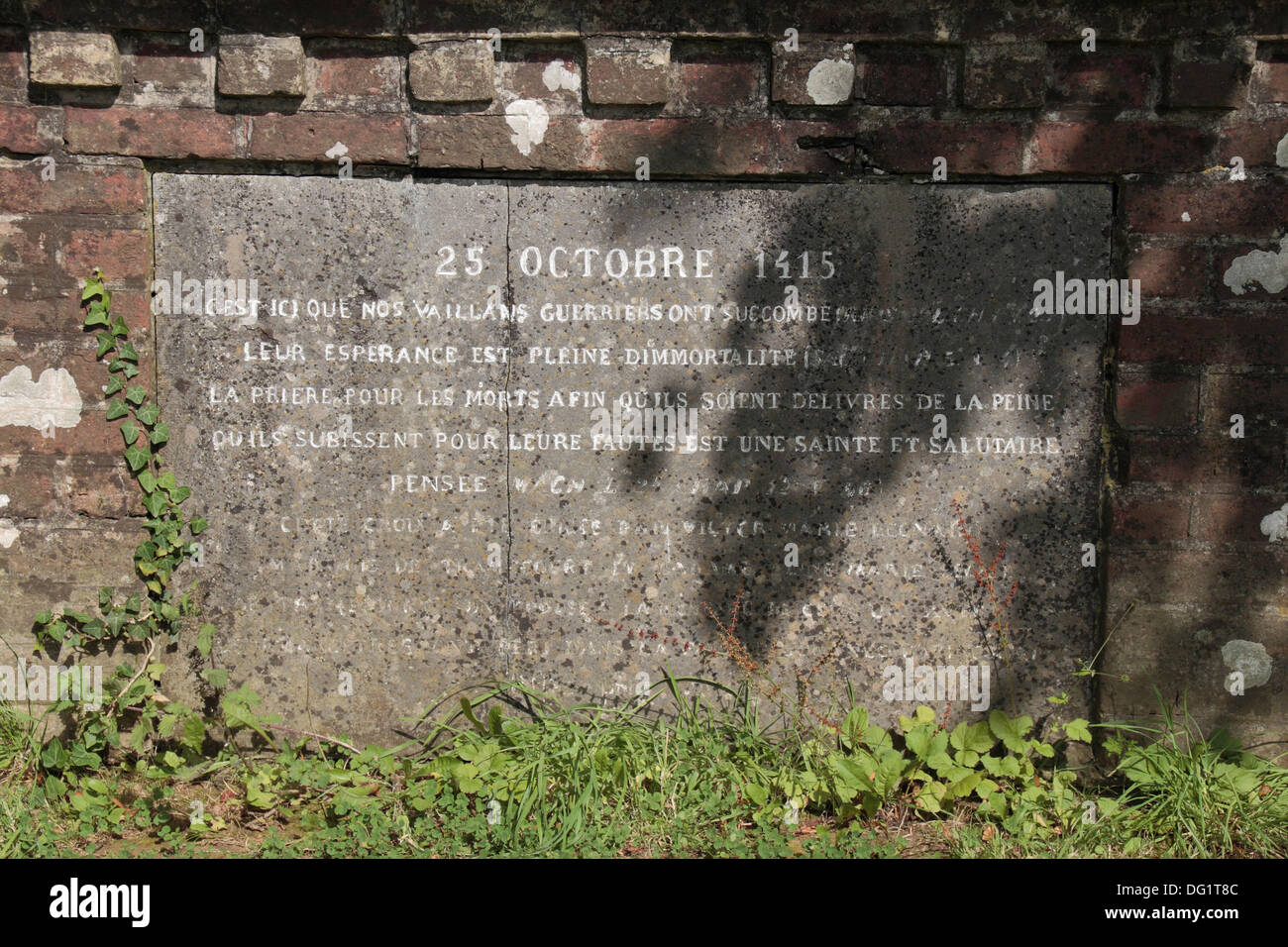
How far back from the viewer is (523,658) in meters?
2.76

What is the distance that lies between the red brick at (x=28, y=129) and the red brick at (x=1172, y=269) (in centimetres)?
316

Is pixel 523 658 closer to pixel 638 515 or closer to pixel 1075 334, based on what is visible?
pixel 638 515

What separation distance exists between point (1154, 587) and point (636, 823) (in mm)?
1674

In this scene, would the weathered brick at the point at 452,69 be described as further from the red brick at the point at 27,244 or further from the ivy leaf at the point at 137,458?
the ivy leaf at the point at 137,458

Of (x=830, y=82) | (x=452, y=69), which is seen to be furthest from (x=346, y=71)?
(x=830, y=82)

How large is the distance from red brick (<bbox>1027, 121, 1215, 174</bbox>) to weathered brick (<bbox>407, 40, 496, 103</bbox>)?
5.27 feet

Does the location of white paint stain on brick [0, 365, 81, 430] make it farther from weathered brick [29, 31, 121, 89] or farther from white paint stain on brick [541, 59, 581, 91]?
white paint stain on brick [541, 59, 581, 91]

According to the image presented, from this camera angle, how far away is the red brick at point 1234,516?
2.64m

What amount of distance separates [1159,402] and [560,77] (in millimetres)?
1996

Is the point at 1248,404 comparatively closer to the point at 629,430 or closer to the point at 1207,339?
the point at 1207,339

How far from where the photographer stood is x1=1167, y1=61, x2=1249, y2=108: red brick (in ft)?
8.36

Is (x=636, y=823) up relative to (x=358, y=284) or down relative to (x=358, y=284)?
down

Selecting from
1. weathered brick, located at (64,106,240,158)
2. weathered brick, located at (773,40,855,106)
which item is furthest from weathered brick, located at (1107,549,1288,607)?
weathered brick, located at (64,106,240,158)

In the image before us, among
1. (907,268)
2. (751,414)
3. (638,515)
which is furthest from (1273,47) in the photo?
(638,515)
